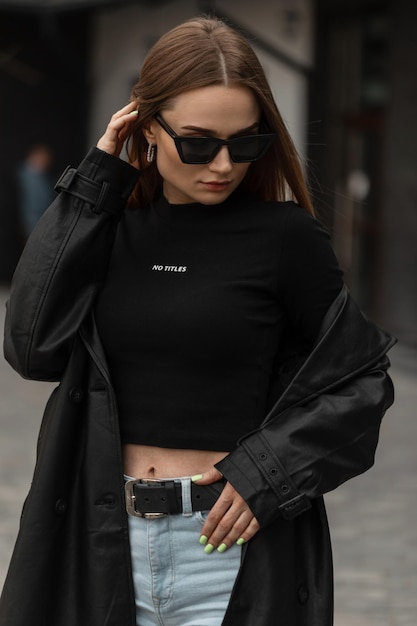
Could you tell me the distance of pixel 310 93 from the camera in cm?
1370

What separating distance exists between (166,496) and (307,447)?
11.7 inches

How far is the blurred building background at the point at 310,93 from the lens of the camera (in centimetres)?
1218

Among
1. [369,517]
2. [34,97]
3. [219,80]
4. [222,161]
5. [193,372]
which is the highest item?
[219,80]

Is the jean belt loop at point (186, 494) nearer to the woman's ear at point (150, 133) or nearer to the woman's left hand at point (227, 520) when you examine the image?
the woman's left hand at point (227, 520)

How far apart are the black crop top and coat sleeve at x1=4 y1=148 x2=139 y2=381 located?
0.35ft

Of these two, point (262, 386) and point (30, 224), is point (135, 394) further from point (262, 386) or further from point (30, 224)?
point (30, 224)

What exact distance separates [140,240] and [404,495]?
4.12m

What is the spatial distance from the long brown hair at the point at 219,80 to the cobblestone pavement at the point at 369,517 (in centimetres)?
248

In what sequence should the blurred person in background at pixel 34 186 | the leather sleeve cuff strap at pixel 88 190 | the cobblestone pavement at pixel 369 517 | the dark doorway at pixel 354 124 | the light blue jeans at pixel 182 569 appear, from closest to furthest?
the light blue jeans at pixel 182 569 → the leather sleeve cuff strap at pixel 88 190 → the cobblestone pavement at pixel 369 517 → the dark doorway at pixel 354 124 → the blurred person in background at pixel 34 186

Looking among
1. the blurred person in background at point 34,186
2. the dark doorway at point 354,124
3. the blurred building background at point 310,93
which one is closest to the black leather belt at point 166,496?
the blurred building background at point 310,93

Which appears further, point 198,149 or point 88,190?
point 88,190

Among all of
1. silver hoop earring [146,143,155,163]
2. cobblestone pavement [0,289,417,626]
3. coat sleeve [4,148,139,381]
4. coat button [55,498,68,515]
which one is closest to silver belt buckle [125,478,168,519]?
coat button [55,498,68,515]

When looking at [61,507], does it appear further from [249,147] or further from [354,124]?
[354,124]

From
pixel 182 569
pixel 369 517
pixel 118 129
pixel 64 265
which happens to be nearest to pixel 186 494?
pixel 182 569
